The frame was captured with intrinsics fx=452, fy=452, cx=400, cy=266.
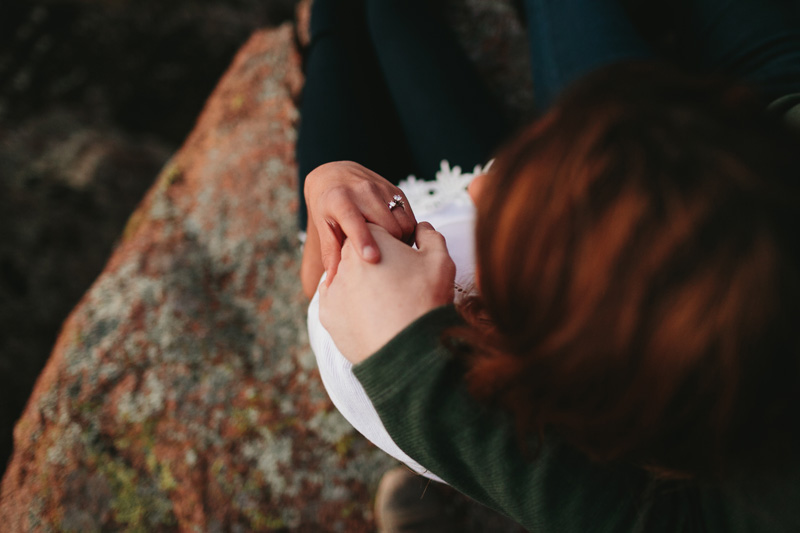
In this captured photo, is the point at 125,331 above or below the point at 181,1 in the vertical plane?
below

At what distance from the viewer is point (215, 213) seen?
166 cm

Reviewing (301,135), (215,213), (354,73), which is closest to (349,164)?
(301,135)

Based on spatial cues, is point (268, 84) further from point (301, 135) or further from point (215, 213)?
point (301, 135)

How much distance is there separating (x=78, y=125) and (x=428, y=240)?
6.93ft

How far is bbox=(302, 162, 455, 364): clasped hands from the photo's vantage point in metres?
0.61

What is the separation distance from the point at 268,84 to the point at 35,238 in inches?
44.4

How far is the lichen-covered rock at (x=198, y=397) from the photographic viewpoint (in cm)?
125

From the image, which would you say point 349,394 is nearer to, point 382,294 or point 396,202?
point 382,294

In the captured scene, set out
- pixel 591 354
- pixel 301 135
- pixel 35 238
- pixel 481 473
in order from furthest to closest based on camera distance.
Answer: pixel 35 238 → pixel 301 135 → pixel 481 473 → pixel 591 354

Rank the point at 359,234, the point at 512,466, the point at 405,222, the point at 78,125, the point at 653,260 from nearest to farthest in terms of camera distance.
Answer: the point at 653,260
the point at 512,466
the point at 359,234
the point at 405,222
the point at 78,125

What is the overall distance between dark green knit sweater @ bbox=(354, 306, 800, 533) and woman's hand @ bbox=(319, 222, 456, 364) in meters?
0.03

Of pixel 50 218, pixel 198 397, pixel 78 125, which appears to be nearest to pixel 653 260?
pixel 198 397

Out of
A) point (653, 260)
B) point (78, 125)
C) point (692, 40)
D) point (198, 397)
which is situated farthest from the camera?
point (78, 125)

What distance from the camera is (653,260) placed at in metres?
0.42
